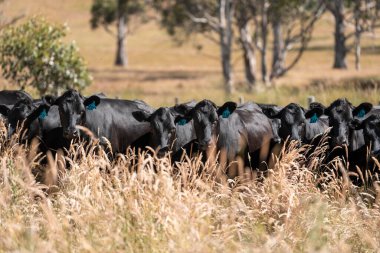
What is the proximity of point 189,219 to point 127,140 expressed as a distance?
20.3 ft

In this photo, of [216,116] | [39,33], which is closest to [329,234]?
[216,116]

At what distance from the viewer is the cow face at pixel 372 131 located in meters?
13.4

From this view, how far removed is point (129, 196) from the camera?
892 cm

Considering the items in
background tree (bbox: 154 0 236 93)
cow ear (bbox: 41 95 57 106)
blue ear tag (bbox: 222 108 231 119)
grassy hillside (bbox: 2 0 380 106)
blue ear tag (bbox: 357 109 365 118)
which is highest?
background tree (bbox: 154 0 236 93)

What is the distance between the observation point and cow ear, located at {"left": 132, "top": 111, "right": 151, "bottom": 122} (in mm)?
13383

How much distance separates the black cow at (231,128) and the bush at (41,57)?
1101cm

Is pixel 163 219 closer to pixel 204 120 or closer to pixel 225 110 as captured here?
pixel 204 120

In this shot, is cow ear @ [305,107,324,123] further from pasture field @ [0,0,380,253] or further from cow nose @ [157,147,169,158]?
cow nose @ [157,147,169,158]

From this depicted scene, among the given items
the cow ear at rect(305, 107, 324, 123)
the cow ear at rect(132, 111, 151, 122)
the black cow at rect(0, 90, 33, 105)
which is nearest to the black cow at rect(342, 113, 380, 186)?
the cow ear at rect(305, 107, 324, 123)

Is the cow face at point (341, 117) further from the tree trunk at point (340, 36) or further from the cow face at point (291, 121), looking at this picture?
the tree trunk at point (340, 36)

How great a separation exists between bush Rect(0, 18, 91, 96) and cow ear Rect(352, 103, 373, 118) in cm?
1211

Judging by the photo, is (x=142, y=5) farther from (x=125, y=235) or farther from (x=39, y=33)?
(x=125, y=235)

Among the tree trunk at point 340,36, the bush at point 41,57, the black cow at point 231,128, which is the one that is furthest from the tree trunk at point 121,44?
the black cow at point 231,128

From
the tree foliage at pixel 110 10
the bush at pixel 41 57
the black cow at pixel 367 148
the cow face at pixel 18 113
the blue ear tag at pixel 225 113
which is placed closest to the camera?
the black cow at pixel 367 148
